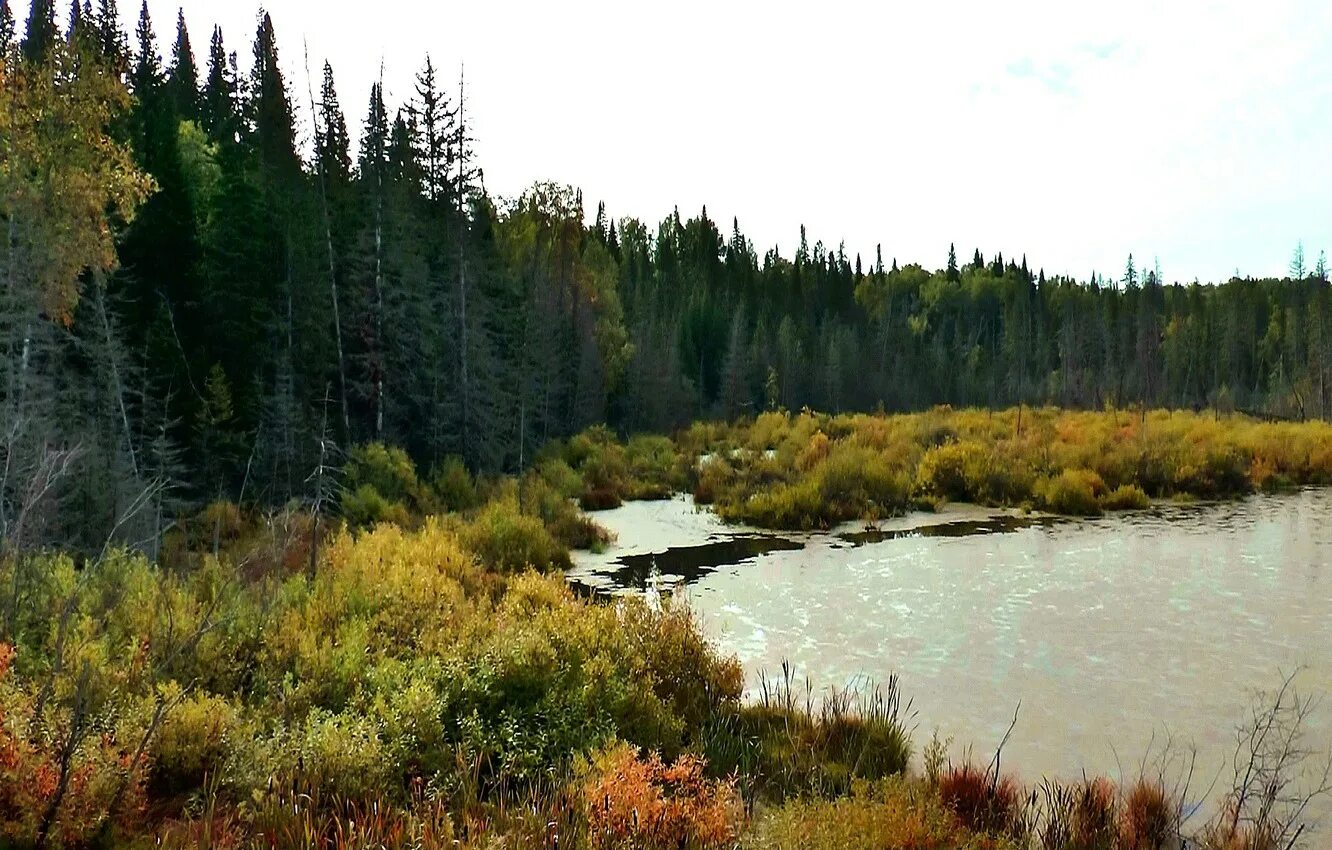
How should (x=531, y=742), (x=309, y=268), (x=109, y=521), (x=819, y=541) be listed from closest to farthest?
(x=531, y=742) → (x=109, y=521) → (x=819, y=541) → (x=309, y=268)

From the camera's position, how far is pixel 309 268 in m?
23.5

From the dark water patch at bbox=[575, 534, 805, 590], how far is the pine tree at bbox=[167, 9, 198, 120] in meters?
42.3

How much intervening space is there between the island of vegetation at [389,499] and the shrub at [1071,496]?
105 mm

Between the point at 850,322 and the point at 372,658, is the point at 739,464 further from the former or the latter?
the point at 850,322

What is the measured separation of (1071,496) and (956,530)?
381 cm

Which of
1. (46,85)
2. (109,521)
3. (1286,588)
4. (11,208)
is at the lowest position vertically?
(1286,588)

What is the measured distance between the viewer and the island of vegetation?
4844 mm

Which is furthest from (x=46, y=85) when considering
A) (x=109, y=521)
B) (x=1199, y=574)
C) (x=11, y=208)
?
(x=1199, y=574)

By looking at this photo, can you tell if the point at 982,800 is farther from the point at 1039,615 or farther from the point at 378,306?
the point at 378,306

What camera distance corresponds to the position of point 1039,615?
9.93 m

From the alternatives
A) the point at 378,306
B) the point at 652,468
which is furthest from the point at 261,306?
the point at 652,468

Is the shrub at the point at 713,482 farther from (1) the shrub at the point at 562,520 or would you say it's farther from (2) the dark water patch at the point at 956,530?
(2) the dark water patch at the point at 956,530

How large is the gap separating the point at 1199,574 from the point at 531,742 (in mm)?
10217

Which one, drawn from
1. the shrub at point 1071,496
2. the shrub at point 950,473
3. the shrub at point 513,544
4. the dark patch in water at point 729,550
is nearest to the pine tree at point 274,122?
the shrub at point 513,544
